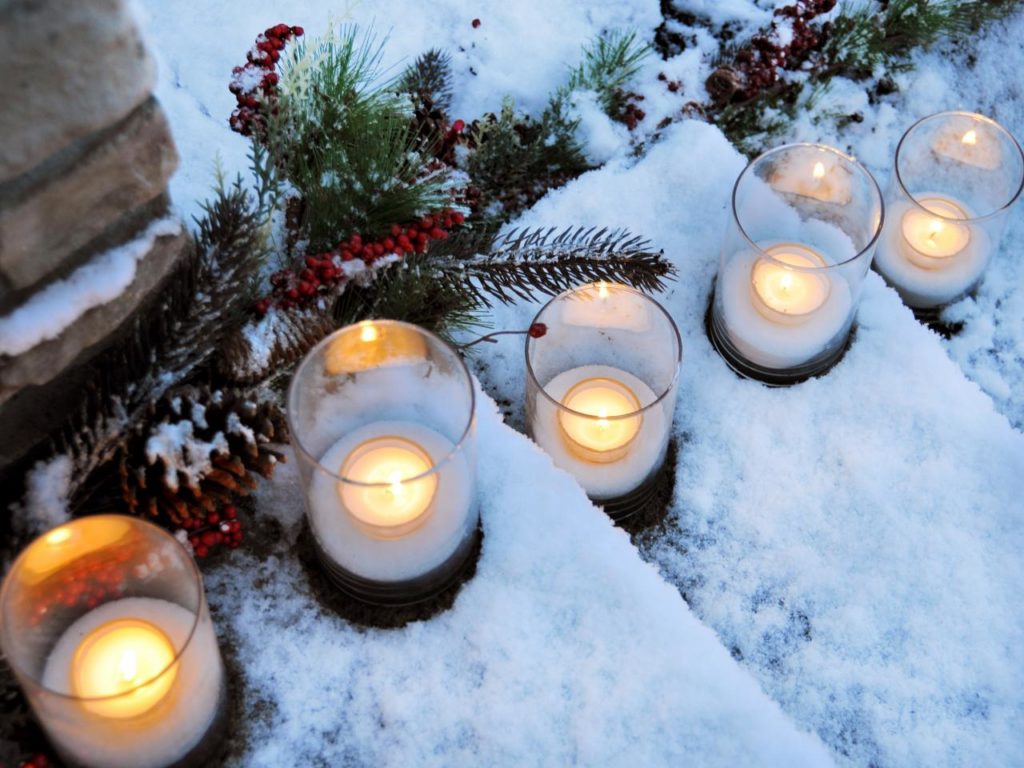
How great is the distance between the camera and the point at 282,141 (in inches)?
52.6

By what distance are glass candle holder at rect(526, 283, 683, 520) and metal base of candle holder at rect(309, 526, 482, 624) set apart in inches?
7.3

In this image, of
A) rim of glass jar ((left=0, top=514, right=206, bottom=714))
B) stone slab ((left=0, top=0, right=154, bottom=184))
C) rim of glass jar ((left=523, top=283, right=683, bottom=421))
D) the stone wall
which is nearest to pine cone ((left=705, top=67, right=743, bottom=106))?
rim of glass jar ((left=523, top=283, right=683, bottom=421))

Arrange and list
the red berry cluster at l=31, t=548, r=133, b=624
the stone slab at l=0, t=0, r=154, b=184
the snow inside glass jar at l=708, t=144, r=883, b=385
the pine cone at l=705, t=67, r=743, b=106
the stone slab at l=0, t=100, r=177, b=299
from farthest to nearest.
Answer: the pine cone at l=705, t=67, r=743, b=106 → the snow inside glass jar at l=708, t=144, r=883, b=385 → the red berry cluster at l=31, t=548, r=133, b=624 → the stone slab at l=0, t=100, r=177, b=299 → the stone slab at l=0, t=0, r=154, b=184

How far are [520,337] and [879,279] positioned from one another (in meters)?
0.56

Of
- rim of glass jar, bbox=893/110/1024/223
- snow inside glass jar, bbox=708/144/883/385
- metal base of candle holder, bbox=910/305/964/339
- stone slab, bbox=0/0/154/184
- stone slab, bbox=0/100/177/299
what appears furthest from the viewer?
metal base of candle holder, bbox=910/305/964/339

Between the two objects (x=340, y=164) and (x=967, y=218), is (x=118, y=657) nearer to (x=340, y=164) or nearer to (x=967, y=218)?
(x=340, y=164)

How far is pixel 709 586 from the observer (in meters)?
1.36

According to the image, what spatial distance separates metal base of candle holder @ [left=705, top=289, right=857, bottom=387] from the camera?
1474 millimetres

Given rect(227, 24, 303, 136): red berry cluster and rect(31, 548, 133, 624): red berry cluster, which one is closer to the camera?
rect(31, 548, 133, 624): red berry cluster

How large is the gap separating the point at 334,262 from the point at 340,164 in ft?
0.51

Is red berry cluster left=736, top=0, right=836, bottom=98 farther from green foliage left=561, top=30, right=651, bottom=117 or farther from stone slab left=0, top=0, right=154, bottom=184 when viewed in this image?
stone slab left=0, top=0, right=154, bottom=184

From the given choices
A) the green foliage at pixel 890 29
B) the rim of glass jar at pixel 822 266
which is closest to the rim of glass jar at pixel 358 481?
the rim of glass jar at pixel 822 266

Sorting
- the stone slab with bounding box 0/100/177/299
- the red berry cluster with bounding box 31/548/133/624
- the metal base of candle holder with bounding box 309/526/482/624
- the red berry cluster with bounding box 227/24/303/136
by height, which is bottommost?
the metal base of candle holder with bounding box 309/526/482/624

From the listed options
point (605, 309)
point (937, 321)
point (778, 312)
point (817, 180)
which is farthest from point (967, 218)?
point (605, 309)
